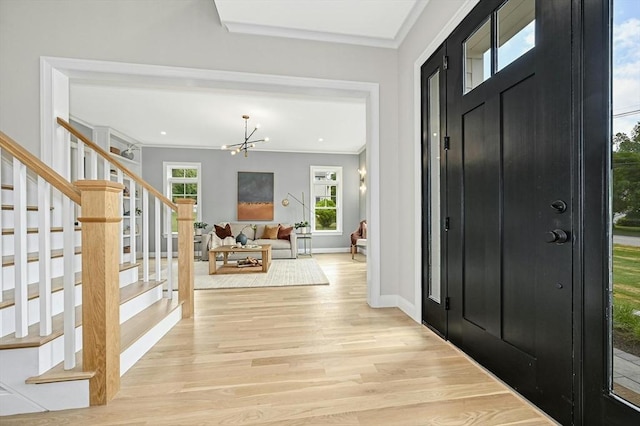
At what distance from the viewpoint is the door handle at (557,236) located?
1299 mm

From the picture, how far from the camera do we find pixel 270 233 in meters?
7.13

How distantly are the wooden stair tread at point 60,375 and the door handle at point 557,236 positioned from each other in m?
2.34

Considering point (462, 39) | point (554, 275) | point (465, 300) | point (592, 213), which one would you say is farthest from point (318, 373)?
point (462, 39)

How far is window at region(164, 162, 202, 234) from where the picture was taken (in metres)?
7.43

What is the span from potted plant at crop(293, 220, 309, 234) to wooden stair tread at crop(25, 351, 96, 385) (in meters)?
5.97

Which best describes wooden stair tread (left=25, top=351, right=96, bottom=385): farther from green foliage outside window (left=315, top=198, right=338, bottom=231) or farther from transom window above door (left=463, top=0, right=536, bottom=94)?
green foliage outside window (left=315, top=198, right=338, bottom=231)

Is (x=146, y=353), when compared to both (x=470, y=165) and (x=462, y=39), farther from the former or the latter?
(x=462, y=39)

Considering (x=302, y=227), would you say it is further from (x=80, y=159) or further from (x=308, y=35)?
(x=80, y=159)

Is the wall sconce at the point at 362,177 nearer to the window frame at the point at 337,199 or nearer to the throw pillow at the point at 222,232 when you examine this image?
the window frame at the point at 337,199

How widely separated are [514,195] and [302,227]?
6166 millimetres

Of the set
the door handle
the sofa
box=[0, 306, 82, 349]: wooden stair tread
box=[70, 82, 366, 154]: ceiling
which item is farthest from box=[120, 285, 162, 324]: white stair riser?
the sofa

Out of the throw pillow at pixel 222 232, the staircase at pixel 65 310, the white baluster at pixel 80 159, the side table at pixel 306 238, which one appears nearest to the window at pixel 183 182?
the throw pillow at pixel 222 232

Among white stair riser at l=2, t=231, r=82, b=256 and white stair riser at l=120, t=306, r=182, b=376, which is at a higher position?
white stair riser at l=2, t=231, r=82, b=256

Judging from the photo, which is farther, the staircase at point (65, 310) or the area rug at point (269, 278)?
the area rug at point (269, 278)
